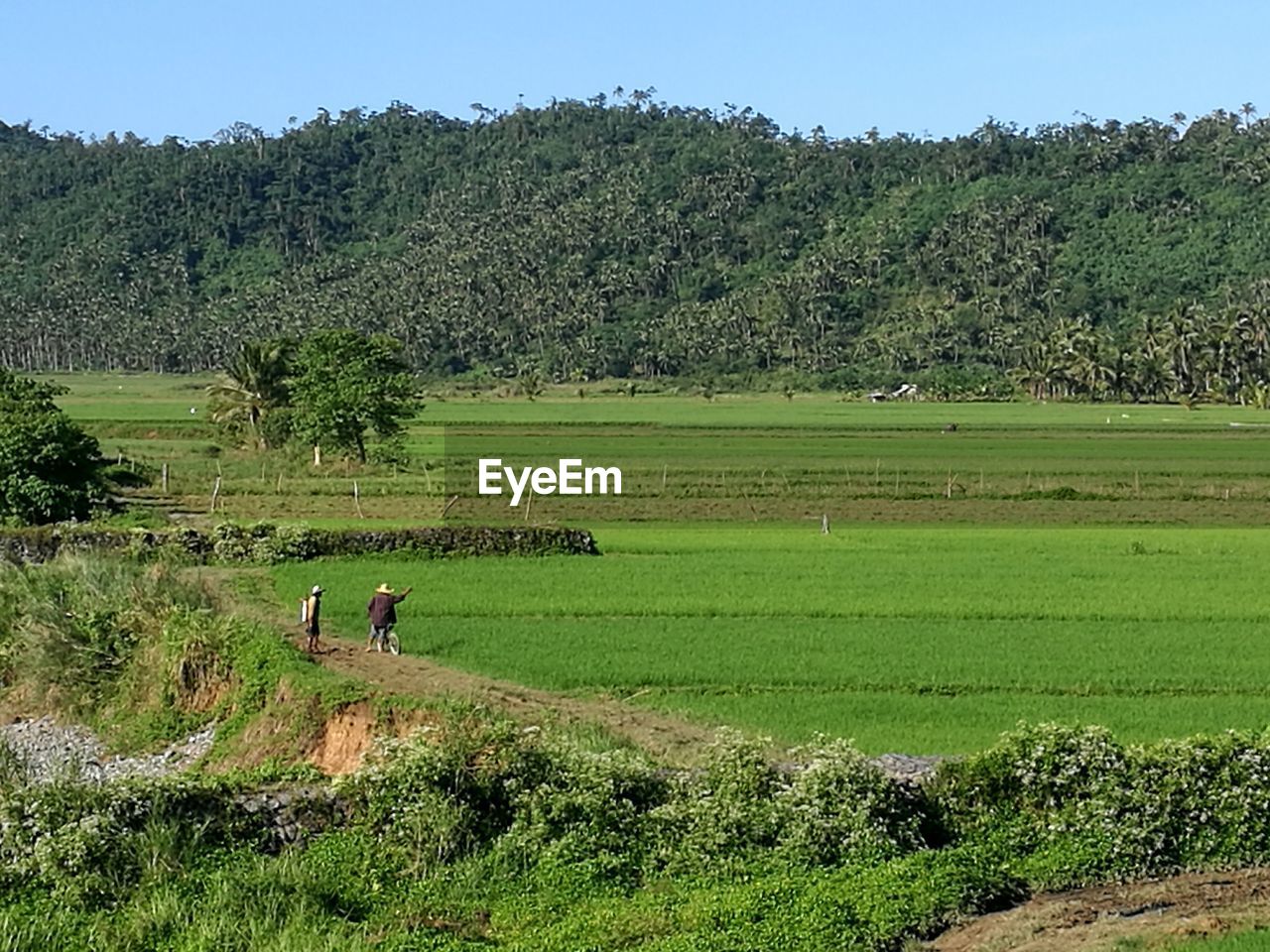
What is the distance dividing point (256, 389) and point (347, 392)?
31.9 feet

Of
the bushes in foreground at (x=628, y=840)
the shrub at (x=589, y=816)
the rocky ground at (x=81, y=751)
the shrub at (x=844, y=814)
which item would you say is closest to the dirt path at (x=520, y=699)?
the rocky ground at (x=81, y=751)

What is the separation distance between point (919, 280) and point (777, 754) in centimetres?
13117

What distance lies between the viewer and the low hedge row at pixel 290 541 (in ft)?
93.3

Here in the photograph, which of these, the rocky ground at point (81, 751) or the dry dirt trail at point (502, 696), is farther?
the rocky ground at point (81, 751)

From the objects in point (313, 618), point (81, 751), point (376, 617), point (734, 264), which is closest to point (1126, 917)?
point (376, 617)

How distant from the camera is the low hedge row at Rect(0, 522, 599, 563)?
93.3 ft

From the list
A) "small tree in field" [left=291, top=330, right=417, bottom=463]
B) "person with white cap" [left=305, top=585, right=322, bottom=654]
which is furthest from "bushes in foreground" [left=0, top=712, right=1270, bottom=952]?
"small tree in field" [left=291, top=330, right=417, bottom=463]

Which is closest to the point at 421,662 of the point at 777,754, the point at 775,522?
the point at 777,754

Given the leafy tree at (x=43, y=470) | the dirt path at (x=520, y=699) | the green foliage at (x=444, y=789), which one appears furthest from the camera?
the leafy tree at (x=43, y=470)

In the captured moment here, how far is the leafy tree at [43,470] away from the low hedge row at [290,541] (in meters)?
3.75

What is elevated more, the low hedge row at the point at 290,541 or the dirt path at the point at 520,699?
the low hedge row at the point at 290,541

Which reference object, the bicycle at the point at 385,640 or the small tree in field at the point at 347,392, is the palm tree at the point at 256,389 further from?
the bicycle at the point at 385,640

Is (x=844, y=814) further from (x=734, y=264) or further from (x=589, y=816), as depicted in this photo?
(x=734, y=264)

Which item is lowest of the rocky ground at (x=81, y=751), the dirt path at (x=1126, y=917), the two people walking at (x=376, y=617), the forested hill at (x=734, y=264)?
the rocky ground at (x=81, y=751)
